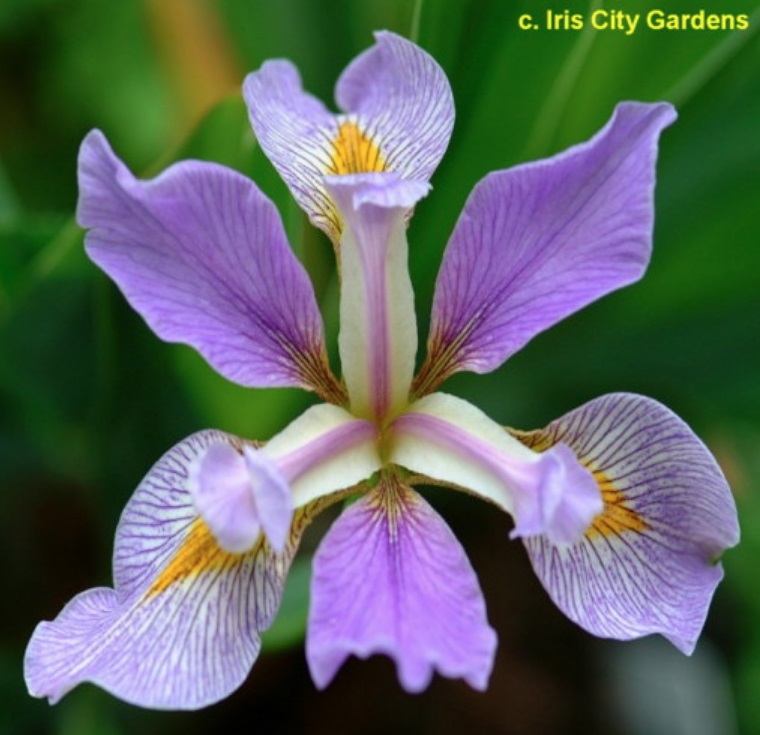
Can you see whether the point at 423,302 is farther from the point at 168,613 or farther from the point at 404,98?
the point at 168,613

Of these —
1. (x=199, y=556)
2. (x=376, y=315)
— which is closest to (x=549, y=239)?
(x=376, y=315)

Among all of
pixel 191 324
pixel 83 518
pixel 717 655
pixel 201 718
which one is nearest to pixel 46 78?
pixel 83 518

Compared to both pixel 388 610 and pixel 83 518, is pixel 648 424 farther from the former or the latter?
pixel 83 518

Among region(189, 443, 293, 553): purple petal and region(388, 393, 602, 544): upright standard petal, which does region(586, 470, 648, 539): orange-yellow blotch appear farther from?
region(189, 443, 293, 553): purple petal

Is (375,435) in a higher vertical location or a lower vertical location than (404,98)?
lower

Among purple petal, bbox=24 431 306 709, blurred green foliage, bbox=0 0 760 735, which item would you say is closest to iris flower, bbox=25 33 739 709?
purple petal, bbox=24 431 306 709

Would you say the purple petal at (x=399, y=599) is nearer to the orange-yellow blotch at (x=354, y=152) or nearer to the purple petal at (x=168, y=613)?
the purple petal at (x=168, y=613)

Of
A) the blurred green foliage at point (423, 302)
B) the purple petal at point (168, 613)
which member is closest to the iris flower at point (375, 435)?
the purple petal at point (168, 613)
